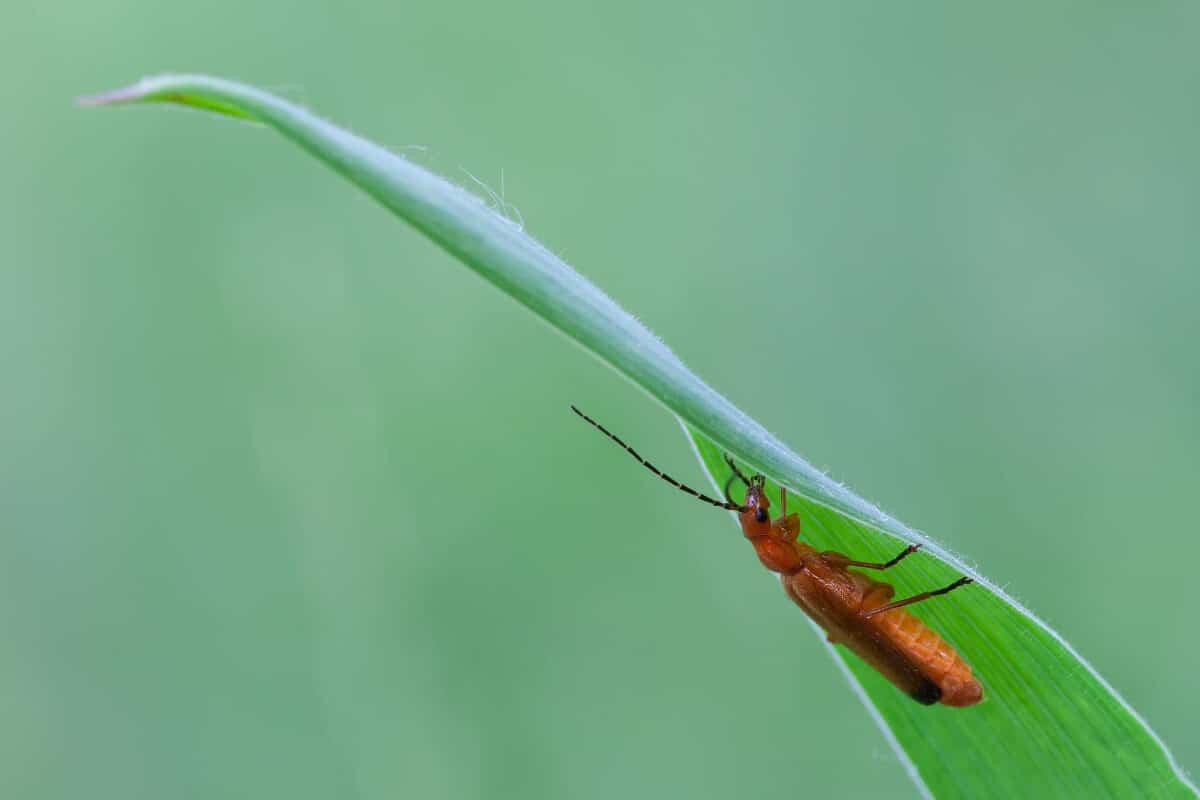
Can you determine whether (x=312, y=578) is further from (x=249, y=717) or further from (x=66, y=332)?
(x=66, y=332)

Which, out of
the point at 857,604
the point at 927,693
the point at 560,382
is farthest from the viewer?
the point at 560,382

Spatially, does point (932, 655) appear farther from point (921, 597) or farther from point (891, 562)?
point (891, 562)

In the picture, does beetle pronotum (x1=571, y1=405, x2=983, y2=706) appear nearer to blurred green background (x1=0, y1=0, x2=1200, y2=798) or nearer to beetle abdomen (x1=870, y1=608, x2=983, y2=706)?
beetle abdomen (x1=870, y1=608, x2=983, y2=706)

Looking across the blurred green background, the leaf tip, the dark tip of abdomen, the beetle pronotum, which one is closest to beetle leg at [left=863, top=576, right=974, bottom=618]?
the beetle pronotum

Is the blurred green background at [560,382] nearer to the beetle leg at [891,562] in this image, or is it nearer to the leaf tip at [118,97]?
the beetle leg at [891,562]

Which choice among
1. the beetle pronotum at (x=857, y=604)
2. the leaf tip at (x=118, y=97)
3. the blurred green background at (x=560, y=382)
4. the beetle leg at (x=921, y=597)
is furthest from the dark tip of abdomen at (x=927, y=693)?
the blurred green background at (x=560, y=382)

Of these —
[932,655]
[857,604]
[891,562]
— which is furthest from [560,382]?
[891,562]
